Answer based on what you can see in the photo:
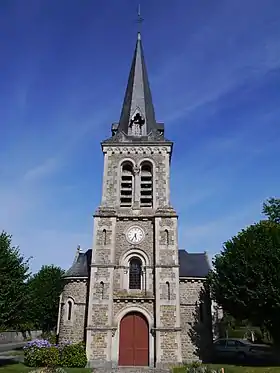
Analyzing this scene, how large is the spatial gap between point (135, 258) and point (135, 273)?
0.89 meters

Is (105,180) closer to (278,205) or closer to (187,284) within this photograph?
(187,284)

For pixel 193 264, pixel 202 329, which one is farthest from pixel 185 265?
pixel 202 329

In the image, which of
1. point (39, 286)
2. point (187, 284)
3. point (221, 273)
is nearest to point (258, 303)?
point (221, 273)

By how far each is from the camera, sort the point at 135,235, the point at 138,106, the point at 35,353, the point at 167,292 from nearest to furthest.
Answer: the point at 35,353 → the point at 167,292 → the point at 135,235 → the point at 138,106

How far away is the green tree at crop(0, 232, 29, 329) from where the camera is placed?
17906 millimetres

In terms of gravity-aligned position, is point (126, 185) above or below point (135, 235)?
above

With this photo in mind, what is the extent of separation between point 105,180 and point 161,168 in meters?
3.89

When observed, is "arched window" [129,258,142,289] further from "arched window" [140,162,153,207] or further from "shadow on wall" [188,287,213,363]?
"shadow on wall" [188,287,213,363]

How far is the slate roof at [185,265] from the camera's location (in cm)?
2266

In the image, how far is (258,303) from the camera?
18266mm

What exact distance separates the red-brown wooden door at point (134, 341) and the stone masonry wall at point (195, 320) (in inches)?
91.5

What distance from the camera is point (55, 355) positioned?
62.6 feet

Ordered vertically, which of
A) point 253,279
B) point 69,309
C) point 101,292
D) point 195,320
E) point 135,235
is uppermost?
point 135,235

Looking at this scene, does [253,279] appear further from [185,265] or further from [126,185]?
[126,185]
